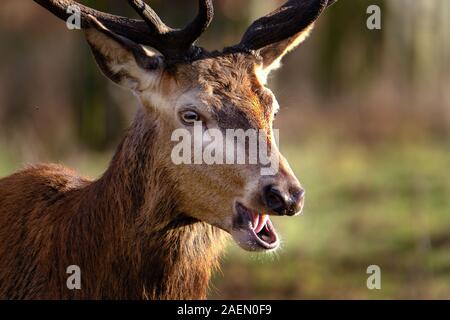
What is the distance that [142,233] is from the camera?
21.2 feet

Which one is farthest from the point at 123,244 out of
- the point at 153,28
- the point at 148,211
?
the point at 153,28

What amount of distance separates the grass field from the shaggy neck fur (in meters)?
2.45

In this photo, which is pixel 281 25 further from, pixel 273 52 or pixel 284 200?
pixel 284 200

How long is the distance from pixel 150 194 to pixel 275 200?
89 cm

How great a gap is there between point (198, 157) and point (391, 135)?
1253 centimetres

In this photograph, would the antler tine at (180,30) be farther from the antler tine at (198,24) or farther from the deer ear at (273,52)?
the deer ear at (273,52)

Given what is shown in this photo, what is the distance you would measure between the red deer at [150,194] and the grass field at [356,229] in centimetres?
250

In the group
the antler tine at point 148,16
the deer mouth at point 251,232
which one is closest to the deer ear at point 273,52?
the antler tine at point 148,16

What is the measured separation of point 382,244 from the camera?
13.1 meters

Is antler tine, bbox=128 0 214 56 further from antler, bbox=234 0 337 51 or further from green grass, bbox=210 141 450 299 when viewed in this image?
green grass, bbox=210 141 450 299

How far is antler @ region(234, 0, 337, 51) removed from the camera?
6.97 meters

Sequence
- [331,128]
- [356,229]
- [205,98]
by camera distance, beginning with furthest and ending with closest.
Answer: [331,128] → [356,229] → [205,98]

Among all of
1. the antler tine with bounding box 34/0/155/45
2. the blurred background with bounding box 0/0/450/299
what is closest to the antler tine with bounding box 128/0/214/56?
A: the antler tine with bounding box 34/0/155/45
